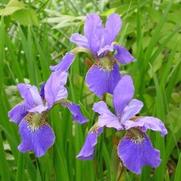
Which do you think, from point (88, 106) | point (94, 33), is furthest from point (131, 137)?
point (88, 106)

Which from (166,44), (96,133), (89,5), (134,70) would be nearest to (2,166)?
(96,133)

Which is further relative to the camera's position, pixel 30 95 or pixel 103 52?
pixel 103 52

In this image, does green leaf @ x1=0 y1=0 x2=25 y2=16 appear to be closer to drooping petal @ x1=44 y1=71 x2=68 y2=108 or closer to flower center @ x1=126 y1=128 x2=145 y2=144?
drooping petal @ x1=44 y1=71 x2=68 y2=108

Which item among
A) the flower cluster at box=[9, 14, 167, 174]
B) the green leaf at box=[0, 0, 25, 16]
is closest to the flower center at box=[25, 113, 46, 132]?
the flower cluster at box=[9, 14, 167, 174]

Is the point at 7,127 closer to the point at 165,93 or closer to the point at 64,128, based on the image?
the point at 64,128

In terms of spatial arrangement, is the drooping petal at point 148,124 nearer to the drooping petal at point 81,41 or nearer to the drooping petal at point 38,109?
the drooping petal at point 38,109

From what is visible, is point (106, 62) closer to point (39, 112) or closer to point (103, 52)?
point (103, 52)
